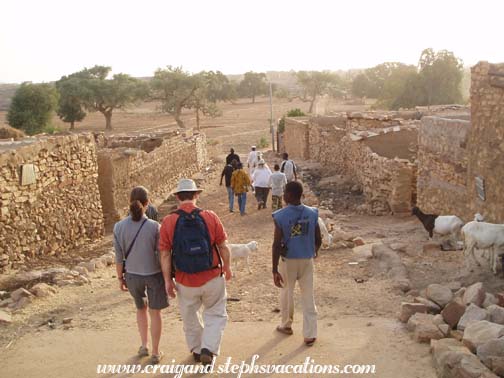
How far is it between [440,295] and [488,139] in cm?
392

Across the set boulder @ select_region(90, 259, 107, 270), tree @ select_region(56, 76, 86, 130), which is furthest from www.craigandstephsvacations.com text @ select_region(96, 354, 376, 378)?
tree @ select_region(56, 76, 86, 130)

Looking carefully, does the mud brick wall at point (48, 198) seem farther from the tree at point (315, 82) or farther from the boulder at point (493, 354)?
the tree at point (315, 82)

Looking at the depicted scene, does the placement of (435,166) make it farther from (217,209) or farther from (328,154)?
(328,154)

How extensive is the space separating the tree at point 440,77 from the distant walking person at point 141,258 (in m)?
39.9

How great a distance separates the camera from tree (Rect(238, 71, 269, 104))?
8156cm

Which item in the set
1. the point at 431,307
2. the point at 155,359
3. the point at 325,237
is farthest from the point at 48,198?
the point at 431,307

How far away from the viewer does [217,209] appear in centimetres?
1501

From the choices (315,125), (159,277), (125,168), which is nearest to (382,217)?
(125,168)

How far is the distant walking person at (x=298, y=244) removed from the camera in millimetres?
5191

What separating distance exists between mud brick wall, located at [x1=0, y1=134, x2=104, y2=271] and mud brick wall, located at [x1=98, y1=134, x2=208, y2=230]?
Result: 2.85 ft

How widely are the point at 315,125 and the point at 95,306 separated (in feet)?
63.2

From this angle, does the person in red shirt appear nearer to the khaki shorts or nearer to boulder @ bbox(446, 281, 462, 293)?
the khaki shorts

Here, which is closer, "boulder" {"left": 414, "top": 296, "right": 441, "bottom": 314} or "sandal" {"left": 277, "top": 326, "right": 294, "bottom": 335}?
"sandal" {"left": 277, "top": 326, "right": 294, "bottom": 335}

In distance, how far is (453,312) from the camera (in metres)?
5.29
